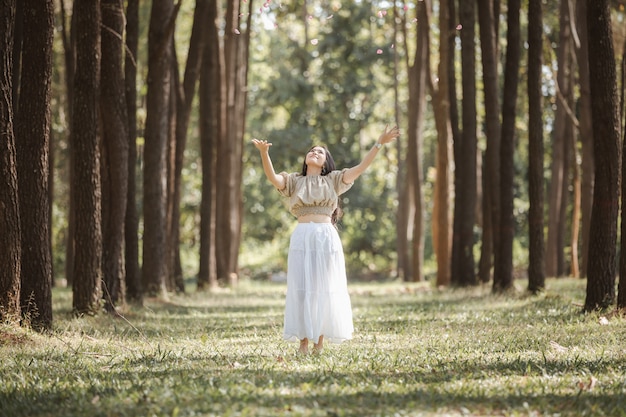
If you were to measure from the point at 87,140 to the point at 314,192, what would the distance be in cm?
491

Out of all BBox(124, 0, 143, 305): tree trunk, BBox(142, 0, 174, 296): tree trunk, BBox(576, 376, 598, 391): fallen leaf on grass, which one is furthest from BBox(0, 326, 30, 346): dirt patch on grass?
BBox(142, 0, 174, 296): tree trunk

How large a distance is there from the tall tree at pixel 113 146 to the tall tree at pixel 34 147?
339 cm

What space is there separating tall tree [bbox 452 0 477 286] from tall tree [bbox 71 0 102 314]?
35.8ft

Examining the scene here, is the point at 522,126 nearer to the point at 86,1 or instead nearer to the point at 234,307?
the point at 234,307

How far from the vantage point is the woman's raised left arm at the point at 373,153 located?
9.36 m

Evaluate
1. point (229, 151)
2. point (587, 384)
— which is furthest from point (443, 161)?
point (587, 384)

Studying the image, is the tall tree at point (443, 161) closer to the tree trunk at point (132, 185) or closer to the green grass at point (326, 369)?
the tree trunk at point (132, 185)

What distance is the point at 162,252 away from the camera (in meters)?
19.2

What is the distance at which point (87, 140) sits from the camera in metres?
13.3

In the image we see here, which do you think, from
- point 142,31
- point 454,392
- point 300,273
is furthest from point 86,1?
point 142,31

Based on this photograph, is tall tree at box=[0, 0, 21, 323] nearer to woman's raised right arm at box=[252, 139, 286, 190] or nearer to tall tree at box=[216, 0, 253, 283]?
woman's raised right arm at box=[252, 139, 286, 190]

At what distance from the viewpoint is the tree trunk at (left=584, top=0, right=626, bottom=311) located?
13.1 metres

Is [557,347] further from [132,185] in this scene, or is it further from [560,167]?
[560,167]

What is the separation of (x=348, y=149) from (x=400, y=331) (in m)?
32.1
